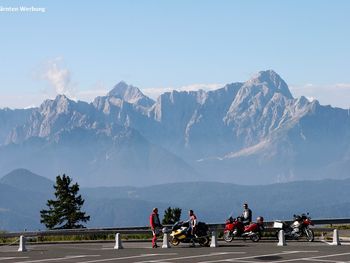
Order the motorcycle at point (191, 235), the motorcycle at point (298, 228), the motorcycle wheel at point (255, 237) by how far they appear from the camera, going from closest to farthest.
Answer: the motorcycle at point (191, 235) < the motorcycle at point (298, 228) < the motorcycle wheel at point (255, 237)

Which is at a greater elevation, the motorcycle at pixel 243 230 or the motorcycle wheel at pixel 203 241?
the motorcycle at pixel 243 230

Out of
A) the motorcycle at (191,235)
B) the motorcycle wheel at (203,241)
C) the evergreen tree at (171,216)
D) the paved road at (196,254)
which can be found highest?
the evergreen tree at (171,216)

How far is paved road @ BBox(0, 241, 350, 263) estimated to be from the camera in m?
30.8

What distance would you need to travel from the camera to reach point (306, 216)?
41.7 metres

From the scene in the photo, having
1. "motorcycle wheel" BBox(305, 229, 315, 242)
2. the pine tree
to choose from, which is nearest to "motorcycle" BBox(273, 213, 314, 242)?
"motorcycle wheel" BBox(305, 229, 315, 242)

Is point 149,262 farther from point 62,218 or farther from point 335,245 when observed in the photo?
point 62,218

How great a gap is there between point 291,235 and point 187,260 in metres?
12.5

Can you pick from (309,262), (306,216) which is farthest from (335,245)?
(309,262)

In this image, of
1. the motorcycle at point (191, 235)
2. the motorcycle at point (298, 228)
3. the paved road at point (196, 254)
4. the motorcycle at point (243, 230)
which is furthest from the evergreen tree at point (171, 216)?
the paved road at point (196, 254)

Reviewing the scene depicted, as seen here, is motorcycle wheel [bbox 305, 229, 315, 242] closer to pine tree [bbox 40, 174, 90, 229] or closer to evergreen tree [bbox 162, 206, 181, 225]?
evergreen tree [bbox 162, 206, 181, 225]

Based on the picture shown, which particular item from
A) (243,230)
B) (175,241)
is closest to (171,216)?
(243,230)

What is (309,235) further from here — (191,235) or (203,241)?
(191,235)

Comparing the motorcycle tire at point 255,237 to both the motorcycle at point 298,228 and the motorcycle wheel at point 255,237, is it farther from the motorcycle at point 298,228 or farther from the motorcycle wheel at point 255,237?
the motorcycle at point 298,228

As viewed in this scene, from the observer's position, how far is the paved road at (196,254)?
3075cm
